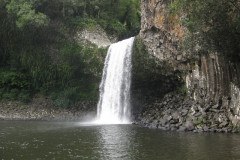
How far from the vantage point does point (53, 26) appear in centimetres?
3378

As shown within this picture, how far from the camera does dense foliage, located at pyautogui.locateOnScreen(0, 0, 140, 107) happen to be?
3034 centimetres

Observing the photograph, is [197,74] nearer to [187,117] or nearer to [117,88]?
[187,117]

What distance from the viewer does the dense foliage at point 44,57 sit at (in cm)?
3034

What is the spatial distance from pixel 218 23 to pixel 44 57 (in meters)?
22.3

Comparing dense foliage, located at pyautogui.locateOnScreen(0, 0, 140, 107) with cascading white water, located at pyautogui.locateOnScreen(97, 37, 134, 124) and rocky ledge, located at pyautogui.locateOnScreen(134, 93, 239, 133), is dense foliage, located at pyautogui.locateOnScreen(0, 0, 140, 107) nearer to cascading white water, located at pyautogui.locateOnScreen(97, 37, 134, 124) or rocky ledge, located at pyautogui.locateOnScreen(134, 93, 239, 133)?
cascading white water, located at pyautogui.locateOnScreen(97, 37, 134, 124)

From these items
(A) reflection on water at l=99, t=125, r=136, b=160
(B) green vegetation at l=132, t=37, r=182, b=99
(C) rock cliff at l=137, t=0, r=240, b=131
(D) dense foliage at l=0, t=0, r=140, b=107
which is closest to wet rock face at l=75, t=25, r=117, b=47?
(D) dense foliage at l=0, t=0, r=140, b=107

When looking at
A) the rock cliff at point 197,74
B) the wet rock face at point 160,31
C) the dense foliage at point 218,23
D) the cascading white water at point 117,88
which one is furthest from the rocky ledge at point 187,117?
the dense foliage at point 218,23

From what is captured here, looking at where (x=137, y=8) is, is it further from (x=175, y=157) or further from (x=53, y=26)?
(x=175, y=157)

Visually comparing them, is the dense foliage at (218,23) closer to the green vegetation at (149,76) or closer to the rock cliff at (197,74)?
the rock cliff at (197,74)

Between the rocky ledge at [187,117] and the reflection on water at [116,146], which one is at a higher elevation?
the rocky ledge at [187,117]

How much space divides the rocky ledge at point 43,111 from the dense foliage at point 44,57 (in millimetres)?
755

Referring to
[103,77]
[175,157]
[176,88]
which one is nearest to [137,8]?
[103,77]

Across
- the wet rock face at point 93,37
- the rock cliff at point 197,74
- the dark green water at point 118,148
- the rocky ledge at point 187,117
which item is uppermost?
the wet rock face at point 93,37

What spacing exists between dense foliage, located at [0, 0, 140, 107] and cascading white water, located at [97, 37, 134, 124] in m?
2.90
